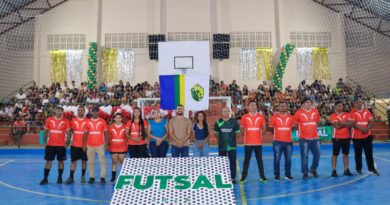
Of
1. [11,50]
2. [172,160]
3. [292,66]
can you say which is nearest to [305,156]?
[172,160]

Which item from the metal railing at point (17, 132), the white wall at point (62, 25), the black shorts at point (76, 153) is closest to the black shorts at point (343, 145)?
the black shorts at point (76, 153)

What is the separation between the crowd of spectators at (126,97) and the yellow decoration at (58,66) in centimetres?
133

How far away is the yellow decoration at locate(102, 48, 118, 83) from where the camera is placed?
22953mm

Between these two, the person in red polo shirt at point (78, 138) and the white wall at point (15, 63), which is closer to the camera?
the person in red polo shirt at point (78, 138)

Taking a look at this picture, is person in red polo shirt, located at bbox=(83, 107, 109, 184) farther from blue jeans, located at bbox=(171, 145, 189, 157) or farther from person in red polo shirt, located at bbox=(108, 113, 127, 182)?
blue jeans, located at bbox=(171, 145, 189, 157)

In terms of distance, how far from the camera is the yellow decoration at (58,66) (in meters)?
23.2

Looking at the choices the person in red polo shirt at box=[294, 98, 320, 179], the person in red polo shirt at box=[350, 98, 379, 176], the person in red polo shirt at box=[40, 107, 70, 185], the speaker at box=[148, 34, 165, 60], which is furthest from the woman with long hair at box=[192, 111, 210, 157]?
the speaker at box=[148, 34, 165, 60]

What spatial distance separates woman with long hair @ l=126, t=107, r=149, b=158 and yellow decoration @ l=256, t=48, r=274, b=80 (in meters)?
15.4

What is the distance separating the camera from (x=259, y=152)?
28.3 feet

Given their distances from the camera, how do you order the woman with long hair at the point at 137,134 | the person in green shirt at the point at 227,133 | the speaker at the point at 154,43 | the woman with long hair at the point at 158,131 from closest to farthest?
the person in green shirt at the point at 227,133 → the woman with long hair at the point at 158,131 → the woman with long hair at the point at 137,134 → the speaker at the point at 154,43

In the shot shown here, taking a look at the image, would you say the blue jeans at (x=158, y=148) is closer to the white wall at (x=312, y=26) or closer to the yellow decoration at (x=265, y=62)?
the yellow decoration at (x=265, y=62)

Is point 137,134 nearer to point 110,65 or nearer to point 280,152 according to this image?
point 280,152

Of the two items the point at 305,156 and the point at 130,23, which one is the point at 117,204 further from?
the point at 130,23

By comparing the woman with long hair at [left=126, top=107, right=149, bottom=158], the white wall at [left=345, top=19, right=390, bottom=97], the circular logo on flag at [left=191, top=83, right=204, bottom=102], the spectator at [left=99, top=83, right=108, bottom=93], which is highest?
the white wall at [left=345, top=19, right=390, bottom=97]
